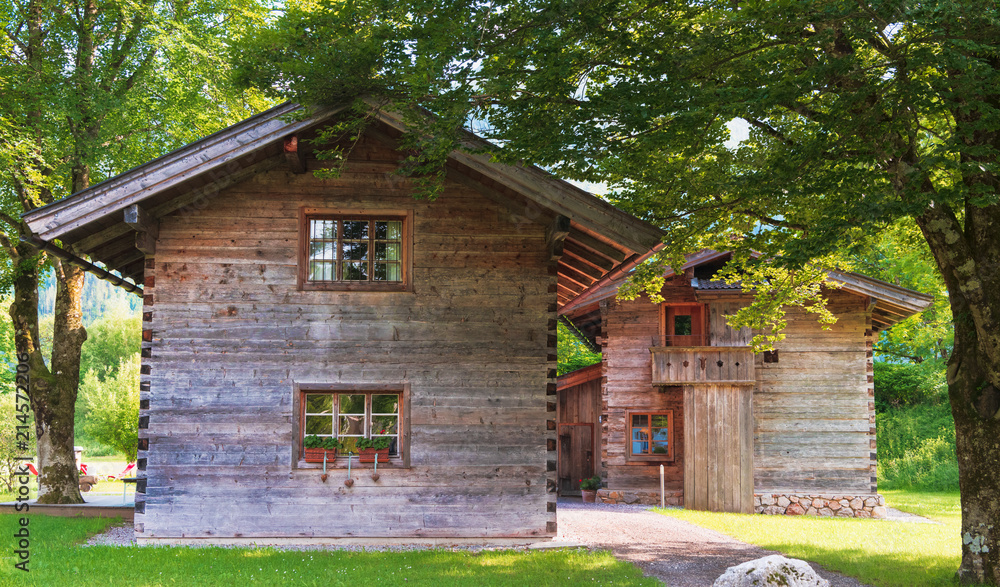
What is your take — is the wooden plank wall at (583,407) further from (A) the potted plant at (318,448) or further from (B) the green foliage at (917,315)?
(A) the potted plant at (318,448)

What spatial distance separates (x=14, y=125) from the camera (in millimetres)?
16344

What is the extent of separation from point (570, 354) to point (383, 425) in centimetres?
3060

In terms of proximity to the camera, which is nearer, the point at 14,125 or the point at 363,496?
the point at 363,496

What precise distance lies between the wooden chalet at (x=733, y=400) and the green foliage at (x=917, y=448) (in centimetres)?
1192

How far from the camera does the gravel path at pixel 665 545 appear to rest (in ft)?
34.0

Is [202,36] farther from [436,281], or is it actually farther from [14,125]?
[436,281]

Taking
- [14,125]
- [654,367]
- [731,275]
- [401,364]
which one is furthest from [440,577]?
[14,125]

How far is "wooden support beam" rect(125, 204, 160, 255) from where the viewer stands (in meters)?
11.1

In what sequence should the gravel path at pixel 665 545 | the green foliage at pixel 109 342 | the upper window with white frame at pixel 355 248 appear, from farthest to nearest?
the green foliage at pixel 109 342
the upper window with white frame at pixel 355 248
the gravel path at pixel 665 545

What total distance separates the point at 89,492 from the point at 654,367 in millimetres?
18755

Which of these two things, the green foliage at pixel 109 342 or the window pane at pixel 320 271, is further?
the green foliage at pixel 109 342

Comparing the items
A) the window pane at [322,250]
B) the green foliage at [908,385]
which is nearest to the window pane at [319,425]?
the window pane at [322,250]

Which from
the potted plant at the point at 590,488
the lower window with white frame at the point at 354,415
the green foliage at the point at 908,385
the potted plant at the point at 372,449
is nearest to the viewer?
the potted plant at the point at 372,449

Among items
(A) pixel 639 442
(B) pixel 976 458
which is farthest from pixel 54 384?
(B) pixel 976 458
